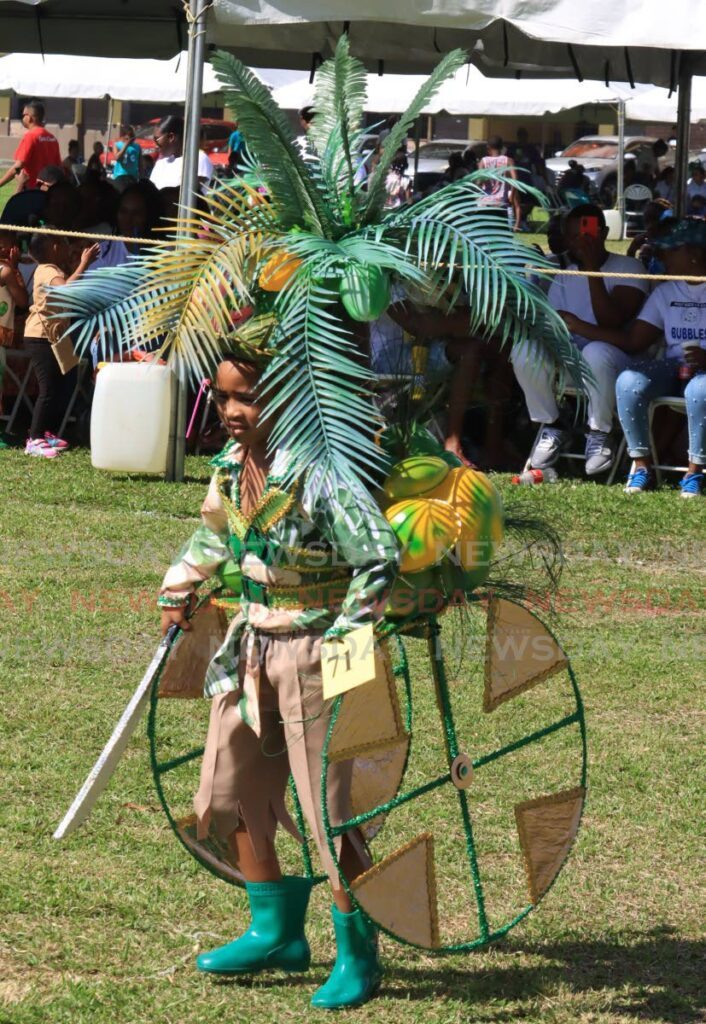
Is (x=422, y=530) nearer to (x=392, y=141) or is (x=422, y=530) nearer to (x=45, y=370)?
(x=392, y=141)

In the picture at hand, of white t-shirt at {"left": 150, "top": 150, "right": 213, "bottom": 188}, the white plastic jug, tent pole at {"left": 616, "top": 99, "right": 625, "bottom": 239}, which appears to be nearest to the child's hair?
the white plastic jug

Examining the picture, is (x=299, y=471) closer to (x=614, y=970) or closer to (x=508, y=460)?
(x=614, y=970)

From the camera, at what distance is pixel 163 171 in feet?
48.6

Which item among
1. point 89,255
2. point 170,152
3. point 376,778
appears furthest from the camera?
point 170,152

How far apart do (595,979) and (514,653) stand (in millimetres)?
783

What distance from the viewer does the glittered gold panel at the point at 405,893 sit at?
3164 millimetres

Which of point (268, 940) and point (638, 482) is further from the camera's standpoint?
point (638, 482)

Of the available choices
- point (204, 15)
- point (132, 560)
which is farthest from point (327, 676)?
point (204, 15)

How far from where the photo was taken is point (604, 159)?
→ 32000 mm

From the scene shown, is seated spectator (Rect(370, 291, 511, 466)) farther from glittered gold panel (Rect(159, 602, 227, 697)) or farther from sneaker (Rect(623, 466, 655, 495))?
sneaker (Rect(623, 466, 655, 495))

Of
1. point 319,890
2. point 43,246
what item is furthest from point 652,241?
point 319,890

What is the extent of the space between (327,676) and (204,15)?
242 inches

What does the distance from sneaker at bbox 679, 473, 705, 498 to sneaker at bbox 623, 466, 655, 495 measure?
223mm

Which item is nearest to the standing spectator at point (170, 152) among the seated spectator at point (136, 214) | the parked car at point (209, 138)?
the seated spectator at point (136, 214)
